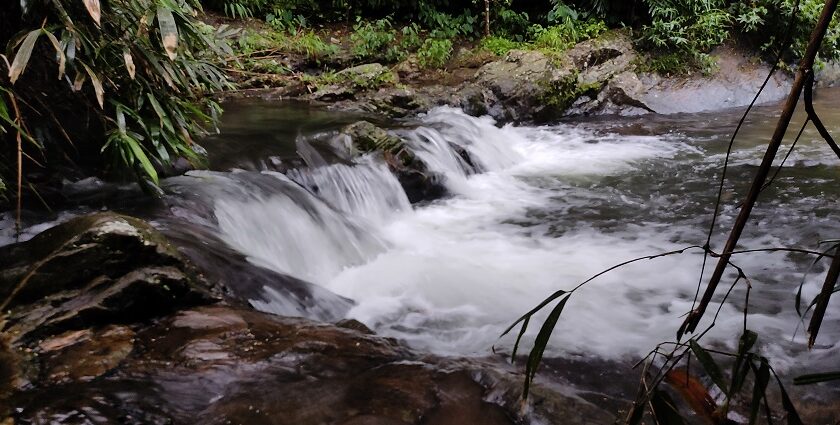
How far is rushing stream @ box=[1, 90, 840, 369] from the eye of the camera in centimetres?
332

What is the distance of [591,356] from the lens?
9.43 ft

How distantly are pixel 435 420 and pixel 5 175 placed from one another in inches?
122

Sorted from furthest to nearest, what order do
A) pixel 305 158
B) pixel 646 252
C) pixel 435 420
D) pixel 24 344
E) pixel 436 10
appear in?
pixel 436 10
pixel 305 158
pixel 646 252
pixel 24 344
pixel 435 420

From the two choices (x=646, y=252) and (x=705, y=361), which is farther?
(x=646, y=252)

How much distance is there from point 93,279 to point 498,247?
10.6 feet

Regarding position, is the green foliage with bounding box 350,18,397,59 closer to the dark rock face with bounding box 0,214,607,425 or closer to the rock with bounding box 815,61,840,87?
the dark rock face with bounding box 0,214,607,425

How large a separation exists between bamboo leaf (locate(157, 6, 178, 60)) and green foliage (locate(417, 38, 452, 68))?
303 inches

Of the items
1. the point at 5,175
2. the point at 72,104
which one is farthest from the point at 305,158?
the point at 5,175

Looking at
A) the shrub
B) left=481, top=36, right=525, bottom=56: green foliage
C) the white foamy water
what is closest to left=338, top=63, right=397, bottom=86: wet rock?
left=481, top=36, right=525, bottom=56: green foliage

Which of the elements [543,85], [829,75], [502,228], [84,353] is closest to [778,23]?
[829,75]

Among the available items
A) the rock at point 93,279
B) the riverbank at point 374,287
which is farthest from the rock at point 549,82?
the rock at point 93,279

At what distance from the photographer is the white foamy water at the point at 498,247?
331cm

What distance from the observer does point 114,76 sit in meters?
3.48

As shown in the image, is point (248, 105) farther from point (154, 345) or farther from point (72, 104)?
point (154, 345)
